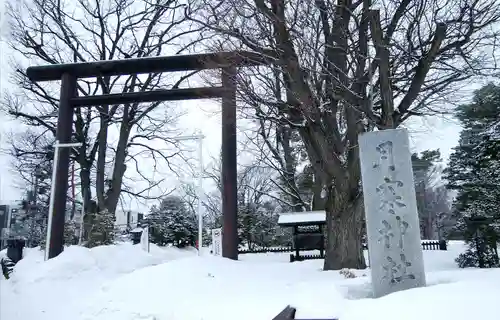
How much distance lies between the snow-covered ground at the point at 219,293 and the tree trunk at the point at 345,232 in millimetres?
721

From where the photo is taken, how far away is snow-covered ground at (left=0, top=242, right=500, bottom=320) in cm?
396

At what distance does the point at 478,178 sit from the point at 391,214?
43.6 ft

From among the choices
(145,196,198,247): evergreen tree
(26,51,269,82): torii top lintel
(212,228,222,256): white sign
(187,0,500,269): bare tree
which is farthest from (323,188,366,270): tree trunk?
(145,196,198,247): evergreen tree

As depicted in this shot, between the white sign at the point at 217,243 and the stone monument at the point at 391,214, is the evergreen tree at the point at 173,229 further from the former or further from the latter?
the stone monument at the point at 391,214

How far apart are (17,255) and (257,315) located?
13.1 metres

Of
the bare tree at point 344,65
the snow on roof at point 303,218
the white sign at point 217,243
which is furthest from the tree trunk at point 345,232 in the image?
the snow on roof at point 303,218

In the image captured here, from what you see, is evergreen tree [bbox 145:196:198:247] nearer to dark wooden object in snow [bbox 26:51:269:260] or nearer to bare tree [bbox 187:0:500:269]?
dark wooden object in snow [bbox 26:51:269:260]

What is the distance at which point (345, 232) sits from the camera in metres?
8.86

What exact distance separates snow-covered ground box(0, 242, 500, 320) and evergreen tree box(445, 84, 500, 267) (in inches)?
219

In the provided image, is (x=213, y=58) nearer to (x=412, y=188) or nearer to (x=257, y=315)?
(x=412, y=188)

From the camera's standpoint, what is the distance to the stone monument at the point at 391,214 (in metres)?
5.62

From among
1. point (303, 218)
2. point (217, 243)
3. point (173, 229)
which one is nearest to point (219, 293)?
point (217, 243)

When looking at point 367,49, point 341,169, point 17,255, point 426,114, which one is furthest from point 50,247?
point 426,114

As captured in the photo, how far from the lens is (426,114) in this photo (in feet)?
30.6
